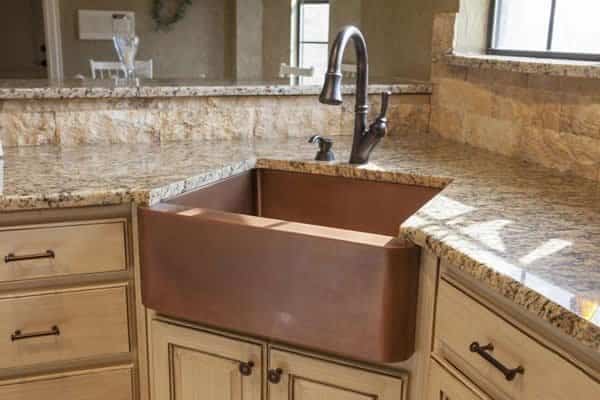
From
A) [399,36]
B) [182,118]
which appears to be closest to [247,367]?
[182,118]

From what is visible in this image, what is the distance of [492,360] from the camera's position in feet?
3.27

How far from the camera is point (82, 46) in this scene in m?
5.26

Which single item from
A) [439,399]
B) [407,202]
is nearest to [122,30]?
[407,202]

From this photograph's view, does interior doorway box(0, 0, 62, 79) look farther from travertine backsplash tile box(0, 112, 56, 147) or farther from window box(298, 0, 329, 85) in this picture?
travertine backsplash tile box(0, 112, 56, 147)

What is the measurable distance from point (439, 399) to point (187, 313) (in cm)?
57

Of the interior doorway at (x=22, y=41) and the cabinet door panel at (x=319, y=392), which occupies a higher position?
the interior doorway at (x=22, y=41)

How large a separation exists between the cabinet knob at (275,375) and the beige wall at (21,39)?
17.9 ft

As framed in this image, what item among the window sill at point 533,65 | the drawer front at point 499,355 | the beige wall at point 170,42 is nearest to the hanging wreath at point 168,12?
the beige wall at point 170,42

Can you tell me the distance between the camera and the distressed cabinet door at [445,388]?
108 cm

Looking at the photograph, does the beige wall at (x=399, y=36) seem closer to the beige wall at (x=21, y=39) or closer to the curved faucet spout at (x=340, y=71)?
the curved faucet spout at (x=340, y=71)

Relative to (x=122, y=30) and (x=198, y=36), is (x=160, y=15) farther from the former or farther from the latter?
(x=122, y=30)

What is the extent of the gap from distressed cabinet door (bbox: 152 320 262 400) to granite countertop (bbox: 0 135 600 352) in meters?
0.33

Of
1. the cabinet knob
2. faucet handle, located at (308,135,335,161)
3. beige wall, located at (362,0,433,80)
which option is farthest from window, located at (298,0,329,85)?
the cabinet knob

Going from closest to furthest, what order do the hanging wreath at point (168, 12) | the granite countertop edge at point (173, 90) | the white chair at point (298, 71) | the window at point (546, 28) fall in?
the window at point (546, 28) → the granite countertop edge at point (173, 90) → the white chair at point (298, 71) → the hanging wreath at point (168, 12)
